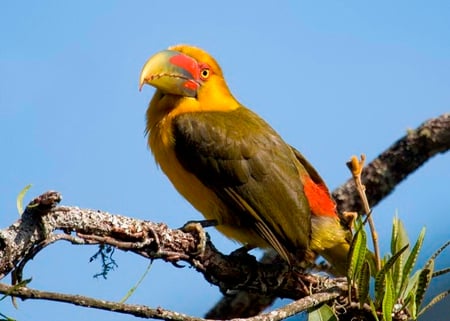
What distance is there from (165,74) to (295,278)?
1.49 m

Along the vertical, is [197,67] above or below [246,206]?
above

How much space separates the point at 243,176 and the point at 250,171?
0.05 m

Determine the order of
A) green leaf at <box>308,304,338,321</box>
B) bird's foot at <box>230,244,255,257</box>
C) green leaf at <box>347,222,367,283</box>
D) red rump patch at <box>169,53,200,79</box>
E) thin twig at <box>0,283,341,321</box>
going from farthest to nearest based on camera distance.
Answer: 1. red rump patch at <box>169,53,200,79</box>
2. bird's foot at <box>230,244,255,257</box>
3. green leaf at <box>347,222,367,283</box>
4. green leaf at <box>308,304,338,321</box>
5. thin twig at <box>0,283,341,321</box>

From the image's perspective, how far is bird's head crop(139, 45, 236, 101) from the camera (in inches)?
178

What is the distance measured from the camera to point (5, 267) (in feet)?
8.32

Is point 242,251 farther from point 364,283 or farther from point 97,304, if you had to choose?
point 97,304

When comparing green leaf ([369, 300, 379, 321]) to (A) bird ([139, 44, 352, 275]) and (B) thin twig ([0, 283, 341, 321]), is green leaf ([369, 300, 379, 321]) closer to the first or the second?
(A) bird ([139, 44, 352, 275])

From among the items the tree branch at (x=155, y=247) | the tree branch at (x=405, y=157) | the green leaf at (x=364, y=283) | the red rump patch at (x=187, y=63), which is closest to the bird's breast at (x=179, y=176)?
the red rump patch at (x=187, y=63)

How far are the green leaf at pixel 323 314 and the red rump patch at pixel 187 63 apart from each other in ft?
6.30

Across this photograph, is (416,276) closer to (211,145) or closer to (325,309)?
(325,309)

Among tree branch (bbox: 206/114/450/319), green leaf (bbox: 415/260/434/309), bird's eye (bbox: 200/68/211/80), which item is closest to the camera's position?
green leaf (bbox: 415/260/434/309)

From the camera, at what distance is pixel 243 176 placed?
13.6 feet

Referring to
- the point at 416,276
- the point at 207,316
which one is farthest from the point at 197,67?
the point at 416,276

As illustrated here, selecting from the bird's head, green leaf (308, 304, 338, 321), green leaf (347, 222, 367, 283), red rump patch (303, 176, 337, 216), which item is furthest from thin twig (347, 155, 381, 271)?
the bird's head
